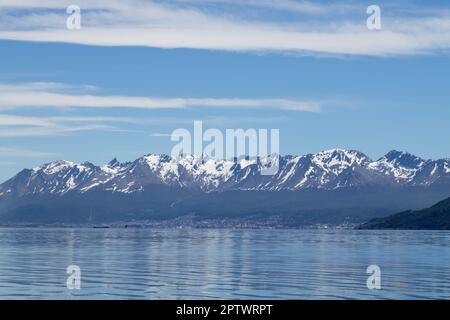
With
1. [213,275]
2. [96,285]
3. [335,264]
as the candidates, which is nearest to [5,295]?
[96,285]

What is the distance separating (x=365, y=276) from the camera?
108m

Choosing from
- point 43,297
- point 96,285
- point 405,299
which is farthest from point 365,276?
point 43,297

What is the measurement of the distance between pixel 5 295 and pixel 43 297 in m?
3.91

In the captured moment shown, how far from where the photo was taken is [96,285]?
310 ft
